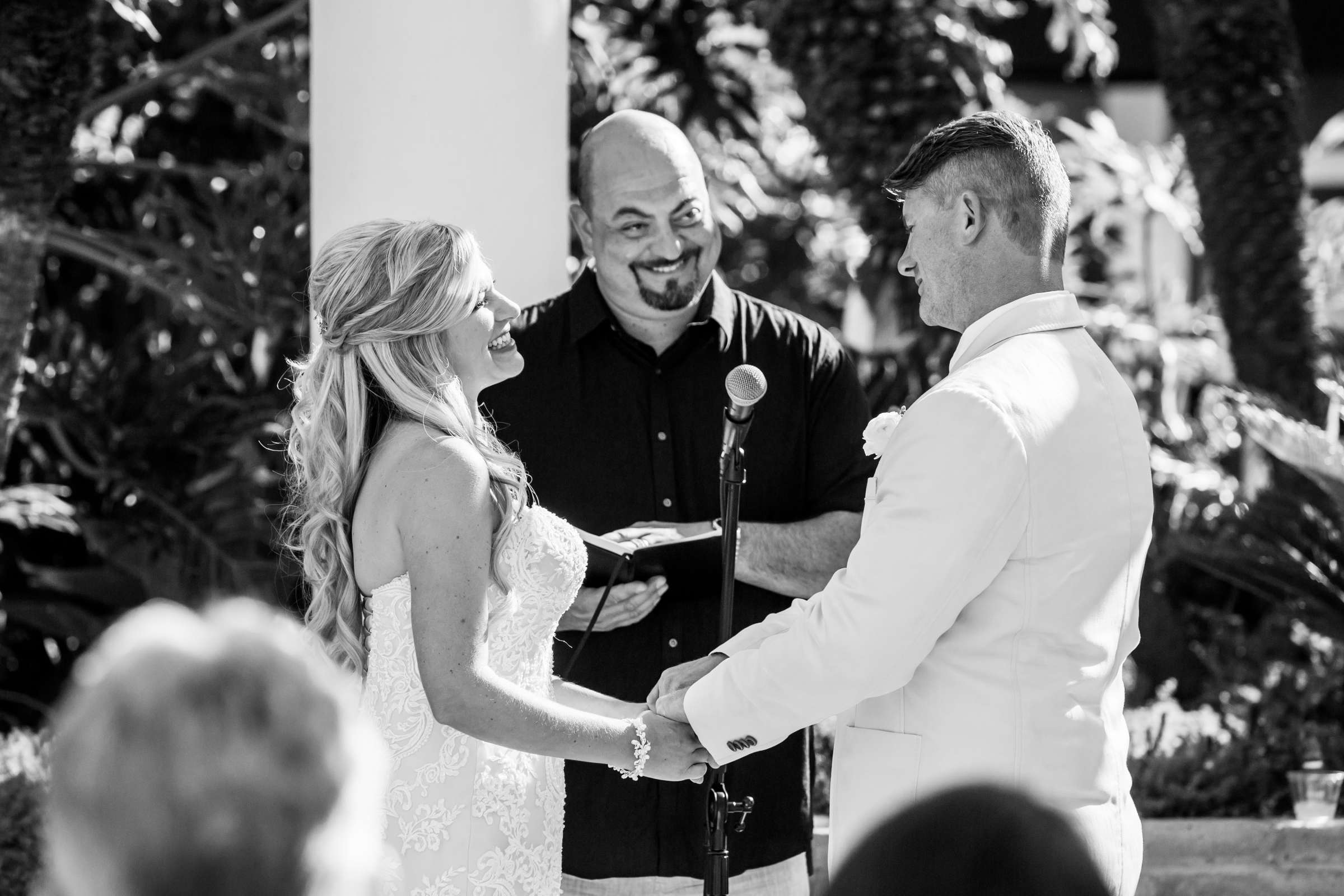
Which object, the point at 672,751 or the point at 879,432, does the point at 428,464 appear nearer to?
the point at 672,751

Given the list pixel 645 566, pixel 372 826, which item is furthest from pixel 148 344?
pixel 372 826

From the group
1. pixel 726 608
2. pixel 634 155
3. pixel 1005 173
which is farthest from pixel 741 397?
pixel 634 155

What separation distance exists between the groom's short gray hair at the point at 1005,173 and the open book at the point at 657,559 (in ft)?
3.38

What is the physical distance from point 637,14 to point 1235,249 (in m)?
3.14

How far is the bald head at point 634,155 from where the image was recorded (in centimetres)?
413

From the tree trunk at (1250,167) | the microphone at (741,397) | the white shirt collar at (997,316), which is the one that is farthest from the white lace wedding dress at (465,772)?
the tree trunk at (1250,167)

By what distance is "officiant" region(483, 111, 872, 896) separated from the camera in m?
3.78

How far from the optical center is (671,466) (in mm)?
3988

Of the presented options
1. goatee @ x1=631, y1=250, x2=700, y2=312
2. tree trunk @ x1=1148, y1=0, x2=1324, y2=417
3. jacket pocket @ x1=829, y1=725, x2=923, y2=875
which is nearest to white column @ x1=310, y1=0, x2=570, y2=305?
goatee @ x1=631, y1=250, x2=700, y2=312

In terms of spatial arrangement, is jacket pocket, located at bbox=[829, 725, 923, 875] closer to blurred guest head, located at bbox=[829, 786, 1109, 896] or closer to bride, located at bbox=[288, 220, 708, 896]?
bride, located at bbox=[288, 220, 708, 896]

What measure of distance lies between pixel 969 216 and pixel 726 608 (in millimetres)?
921

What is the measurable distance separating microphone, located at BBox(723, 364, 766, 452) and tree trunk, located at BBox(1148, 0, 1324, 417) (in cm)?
464

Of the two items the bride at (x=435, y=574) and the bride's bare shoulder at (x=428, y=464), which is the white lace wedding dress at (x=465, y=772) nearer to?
the bride at (x=435, y=574)

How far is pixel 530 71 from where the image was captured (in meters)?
4.60
